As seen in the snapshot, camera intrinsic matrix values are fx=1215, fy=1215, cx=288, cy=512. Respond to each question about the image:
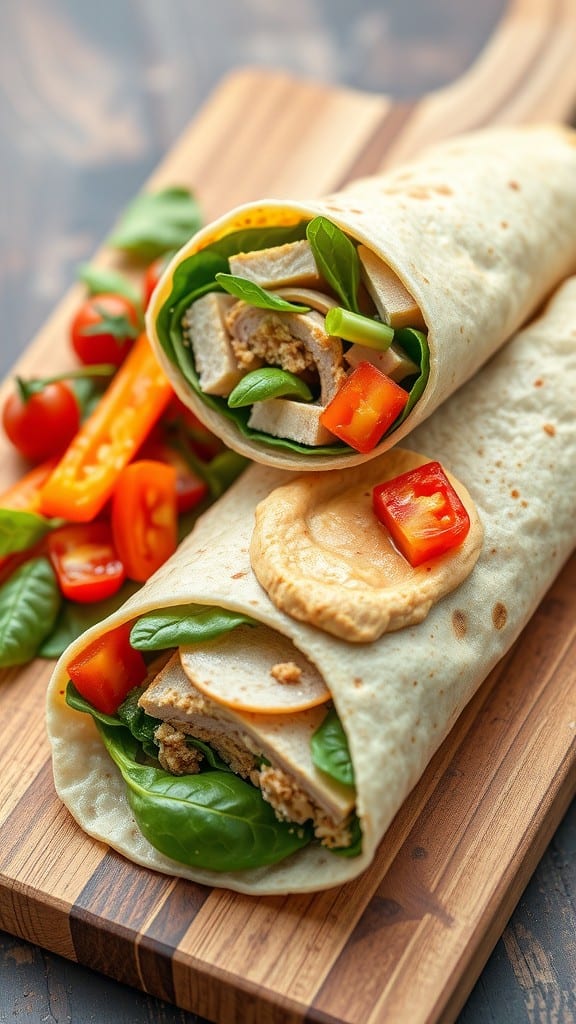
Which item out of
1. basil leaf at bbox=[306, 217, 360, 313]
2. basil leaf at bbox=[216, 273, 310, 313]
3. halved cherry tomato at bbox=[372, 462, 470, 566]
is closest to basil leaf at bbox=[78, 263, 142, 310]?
basil leaf at bbox=[216, 273, 310, 313]

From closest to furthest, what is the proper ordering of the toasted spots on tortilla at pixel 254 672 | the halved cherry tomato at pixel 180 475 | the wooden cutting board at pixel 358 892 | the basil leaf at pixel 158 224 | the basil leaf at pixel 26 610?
1. the wooden cutting board at pixel 358 892
2. the toasted spots on tortilla at pixel 254 672
3. the basil leaf at pixel 26 610
4. the halved cherry tomato at pixel 180 475
5. the basil leaf at pixel 158 224

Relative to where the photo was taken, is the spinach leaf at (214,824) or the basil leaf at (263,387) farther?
the basil leaf at (263,387)

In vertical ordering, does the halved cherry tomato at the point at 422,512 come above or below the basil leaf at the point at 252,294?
below

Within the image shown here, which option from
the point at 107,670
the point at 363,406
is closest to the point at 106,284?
the point at 363,406

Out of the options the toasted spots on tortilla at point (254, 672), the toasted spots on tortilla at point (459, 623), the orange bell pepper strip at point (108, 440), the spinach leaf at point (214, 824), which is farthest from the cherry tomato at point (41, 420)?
the toasted spots on tortilla at point (459, 623)

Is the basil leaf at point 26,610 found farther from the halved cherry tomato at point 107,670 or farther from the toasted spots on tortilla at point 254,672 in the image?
the toasted spots on tortilla at point 254,672

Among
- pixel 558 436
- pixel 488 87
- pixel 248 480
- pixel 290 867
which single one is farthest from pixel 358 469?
pixel 488 87

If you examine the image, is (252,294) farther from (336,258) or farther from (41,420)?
(41,420)

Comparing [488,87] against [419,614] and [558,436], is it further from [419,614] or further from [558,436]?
[419,614]
